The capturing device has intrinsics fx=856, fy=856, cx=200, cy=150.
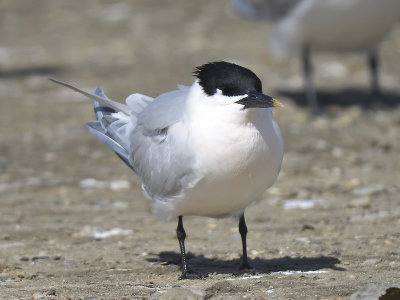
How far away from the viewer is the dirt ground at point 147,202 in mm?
4109

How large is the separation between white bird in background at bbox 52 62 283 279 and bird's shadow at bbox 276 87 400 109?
460 centimetres

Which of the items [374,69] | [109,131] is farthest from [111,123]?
[374,69]

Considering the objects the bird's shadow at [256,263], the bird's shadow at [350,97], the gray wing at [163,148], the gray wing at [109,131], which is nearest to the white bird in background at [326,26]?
the bird's shadow at [350,97]

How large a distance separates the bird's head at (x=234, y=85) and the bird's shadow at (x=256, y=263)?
957mm

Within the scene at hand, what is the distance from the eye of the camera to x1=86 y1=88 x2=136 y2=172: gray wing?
4.53m

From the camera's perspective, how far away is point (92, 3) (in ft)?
44.7

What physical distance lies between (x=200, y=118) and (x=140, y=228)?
1709 mm

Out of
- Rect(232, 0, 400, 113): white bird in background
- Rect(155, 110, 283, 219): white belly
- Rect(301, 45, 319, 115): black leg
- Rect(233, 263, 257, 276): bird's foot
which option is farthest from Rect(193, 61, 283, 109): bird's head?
Rect(301, 45, 319, 115): black leg

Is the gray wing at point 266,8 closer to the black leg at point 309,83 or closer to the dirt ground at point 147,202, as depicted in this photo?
the black leg at point 309,83

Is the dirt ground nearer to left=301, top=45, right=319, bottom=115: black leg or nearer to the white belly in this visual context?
left=301, top=45, right=319, bottom=115: black leg

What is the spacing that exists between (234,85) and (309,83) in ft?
15.4

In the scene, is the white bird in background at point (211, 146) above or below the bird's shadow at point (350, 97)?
below

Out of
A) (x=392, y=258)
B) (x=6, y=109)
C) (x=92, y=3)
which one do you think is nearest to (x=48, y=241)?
(x=392, y=258)

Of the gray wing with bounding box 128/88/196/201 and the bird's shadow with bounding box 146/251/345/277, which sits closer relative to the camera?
the gray wing with bounding box 128/88/196/201
